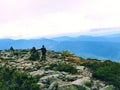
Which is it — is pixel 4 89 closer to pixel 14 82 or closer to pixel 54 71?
pixel 14 82

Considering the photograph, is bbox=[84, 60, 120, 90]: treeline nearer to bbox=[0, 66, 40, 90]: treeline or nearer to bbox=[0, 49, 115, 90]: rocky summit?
bbox=[0, 49, 115, 90]: rocky summit

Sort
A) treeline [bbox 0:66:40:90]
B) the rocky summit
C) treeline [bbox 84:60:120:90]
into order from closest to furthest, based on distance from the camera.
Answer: treeline [bbox 0:66:40:90] → the rocky summit → treeline [bbox 84:60:120:90]

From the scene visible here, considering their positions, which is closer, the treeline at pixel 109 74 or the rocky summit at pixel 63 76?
the rocky summit at pixel 63 76

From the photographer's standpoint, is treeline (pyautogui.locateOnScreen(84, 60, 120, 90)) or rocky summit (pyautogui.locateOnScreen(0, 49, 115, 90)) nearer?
rocky summit (pyautogui.locateOnScreen(0, 49, 115, 90))

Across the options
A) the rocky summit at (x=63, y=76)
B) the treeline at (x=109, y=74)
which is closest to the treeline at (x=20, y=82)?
the rocky summit at (x=63, y=76)

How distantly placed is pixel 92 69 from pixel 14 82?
54.4ft

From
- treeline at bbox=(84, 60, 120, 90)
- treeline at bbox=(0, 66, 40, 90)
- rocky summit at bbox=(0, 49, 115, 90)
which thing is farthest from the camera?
treeline at bbox=(84, 60, 120, 90)

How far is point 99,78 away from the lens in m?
53.9

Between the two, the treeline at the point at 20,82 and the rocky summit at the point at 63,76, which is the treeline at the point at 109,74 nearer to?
the rocky summit at the point at 63,76

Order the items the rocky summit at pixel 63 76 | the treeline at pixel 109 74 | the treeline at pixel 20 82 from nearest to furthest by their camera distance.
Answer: the treeline at pixel 20 82 → the rocky summit at pixel 63 76 → the treeline at pixel 109 74

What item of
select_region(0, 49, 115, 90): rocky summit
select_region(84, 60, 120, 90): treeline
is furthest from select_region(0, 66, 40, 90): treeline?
select_region(84, 60, 120, 90): treeline

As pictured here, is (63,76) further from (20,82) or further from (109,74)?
(20,82)

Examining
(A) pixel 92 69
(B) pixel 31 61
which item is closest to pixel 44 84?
(A) pixel 92 69

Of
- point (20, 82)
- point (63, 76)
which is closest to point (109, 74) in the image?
point (63, 76)
